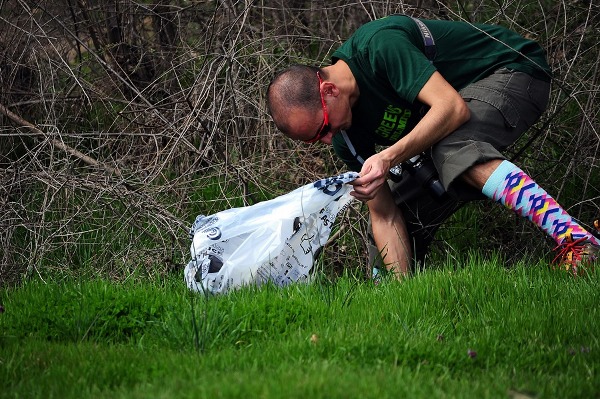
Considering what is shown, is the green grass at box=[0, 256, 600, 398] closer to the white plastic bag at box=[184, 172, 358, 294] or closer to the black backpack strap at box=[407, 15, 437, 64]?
the white plastic bag at box=[184, 172, 358, 294]

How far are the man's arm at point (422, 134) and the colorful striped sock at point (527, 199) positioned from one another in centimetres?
37

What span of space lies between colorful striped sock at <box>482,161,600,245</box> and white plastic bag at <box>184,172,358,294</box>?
717 mm

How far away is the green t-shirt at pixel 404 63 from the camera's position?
434 centimetres

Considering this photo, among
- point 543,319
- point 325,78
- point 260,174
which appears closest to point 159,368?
point 543,319

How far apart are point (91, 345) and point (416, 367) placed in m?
1.34

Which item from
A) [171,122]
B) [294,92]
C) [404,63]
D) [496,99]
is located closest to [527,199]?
[496,99]

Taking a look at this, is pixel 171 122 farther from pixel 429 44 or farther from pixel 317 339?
pixel 317 339

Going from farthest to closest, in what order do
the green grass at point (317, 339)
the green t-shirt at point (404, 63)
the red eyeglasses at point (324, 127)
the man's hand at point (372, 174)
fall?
1. the red eyeglasses at point (324, 127)
2. the green t-shirt at point (404, 63)
3. the man's hand at point (372, 174)
4. the green grass at point (317, 339)

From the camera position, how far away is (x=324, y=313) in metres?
3.78

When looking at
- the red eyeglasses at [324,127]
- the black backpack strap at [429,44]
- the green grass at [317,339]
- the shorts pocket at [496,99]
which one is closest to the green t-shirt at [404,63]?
the black backpack strap at [429,44]

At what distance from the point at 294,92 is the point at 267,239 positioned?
76cm

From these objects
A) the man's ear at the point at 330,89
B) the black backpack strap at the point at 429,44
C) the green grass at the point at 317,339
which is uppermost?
the black backpack strap at the point at 429,44

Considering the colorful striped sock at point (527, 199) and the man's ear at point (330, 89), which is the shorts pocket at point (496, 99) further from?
the man's ear at point (330, 89)

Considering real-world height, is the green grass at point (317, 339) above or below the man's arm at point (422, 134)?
below
